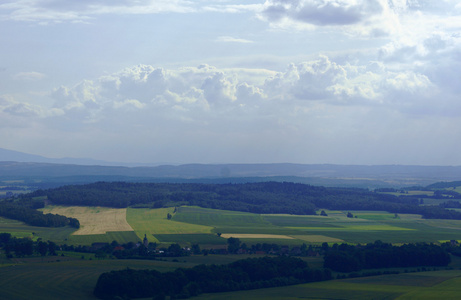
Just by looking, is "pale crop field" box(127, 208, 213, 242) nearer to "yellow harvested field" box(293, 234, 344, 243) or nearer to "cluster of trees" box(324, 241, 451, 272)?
"yellow harvested field" box(293, 234, 344, 243)

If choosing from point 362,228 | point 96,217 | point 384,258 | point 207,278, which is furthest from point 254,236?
point 207,278

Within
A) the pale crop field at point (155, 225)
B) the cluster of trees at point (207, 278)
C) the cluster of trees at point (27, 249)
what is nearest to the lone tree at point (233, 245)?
the pale crop field at point (155, 225)

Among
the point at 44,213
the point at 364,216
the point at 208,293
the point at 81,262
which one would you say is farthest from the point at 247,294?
the point at 364,216

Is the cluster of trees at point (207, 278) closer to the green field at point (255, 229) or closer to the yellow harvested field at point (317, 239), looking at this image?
the green field at point (255, 229)

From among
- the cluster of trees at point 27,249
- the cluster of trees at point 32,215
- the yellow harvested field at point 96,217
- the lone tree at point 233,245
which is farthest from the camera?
the cluster of trees at point 32,215

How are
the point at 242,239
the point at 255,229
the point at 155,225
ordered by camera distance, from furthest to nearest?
the point at 155,225, the point at 255,229, the point at 242,239

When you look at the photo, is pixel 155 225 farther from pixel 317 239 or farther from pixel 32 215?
pixel 317 239
